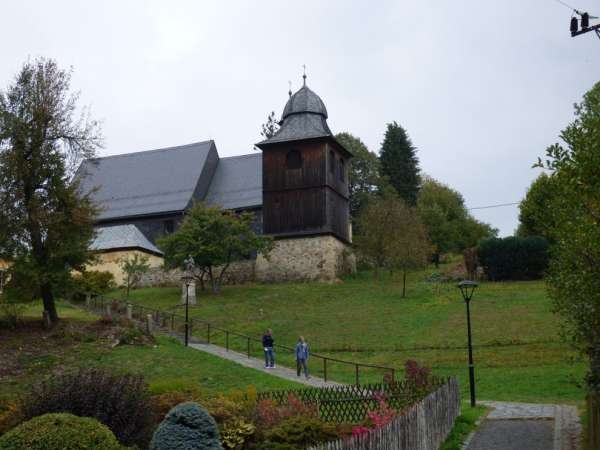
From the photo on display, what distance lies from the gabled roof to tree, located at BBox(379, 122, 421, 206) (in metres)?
17.3

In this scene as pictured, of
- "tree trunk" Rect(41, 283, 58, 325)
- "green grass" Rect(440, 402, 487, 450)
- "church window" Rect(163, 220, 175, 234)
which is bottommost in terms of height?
"green grass" Rect(440, 402, 487, 450)

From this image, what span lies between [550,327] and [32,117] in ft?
70.5

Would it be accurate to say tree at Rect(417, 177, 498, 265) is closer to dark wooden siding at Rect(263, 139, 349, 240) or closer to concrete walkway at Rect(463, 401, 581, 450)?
dark wooden siding at Rect(263, 139, 349, 240)

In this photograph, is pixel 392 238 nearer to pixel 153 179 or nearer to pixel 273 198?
pixel 273 198

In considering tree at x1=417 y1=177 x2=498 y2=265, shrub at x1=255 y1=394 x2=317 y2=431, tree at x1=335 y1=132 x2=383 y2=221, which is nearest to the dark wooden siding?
tree at x1=417 y1=177 x2=498 y2=265

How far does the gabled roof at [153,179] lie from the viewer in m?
55.9

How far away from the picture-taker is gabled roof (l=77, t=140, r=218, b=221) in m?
55.9

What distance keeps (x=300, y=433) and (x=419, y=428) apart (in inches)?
74.6

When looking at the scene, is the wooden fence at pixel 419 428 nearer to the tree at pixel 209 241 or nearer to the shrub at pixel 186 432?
the shrub at pixel 186 432

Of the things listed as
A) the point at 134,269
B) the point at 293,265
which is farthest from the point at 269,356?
the point at 293,265

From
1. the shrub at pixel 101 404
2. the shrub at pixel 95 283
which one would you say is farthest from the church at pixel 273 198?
the shrub at pixel 101 404

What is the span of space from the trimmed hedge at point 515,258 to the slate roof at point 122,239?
22189mm

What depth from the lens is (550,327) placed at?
29078 mm

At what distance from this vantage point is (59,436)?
8430 mm
